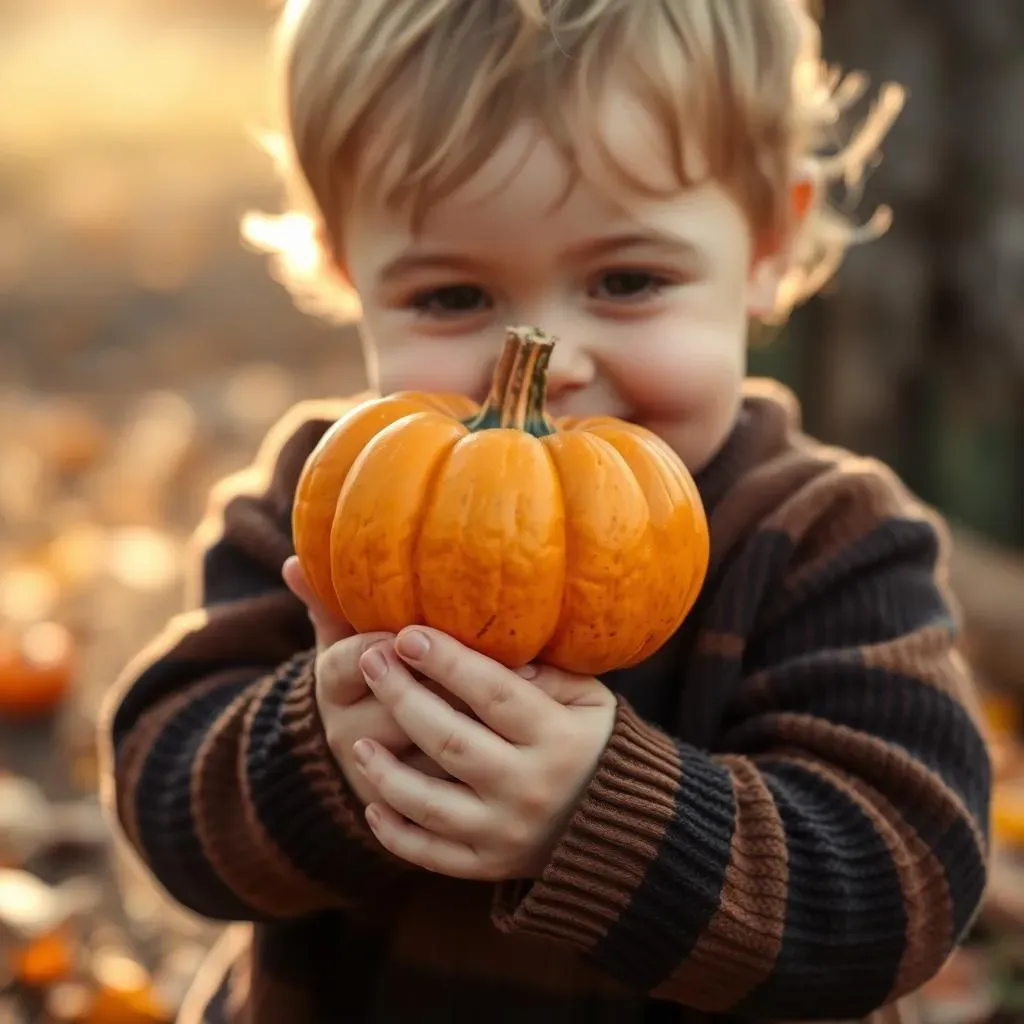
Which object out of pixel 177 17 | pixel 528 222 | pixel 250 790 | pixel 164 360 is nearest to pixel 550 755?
pixel 250 790

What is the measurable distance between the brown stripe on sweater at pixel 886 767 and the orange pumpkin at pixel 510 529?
0.30 m

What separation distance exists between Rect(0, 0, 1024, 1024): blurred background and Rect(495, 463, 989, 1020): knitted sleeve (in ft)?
4.04

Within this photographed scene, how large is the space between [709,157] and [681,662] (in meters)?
0.60

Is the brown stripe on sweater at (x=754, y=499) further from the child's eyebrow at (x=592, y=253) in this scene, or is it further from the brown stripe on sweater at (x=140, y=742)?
the brown stripe on sweater at (x=140, y=742)

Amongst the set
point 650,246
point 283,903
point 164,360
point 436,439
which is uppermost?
point 650,246

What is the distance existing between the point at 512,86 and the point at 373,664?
65 cm

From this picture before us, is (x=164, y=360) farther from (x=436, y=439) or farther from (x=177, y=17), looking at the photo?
(x=177, y=17)

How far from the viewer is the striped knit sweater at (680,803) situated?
1385 mm

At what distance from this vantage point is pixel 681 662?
1666 millimetres

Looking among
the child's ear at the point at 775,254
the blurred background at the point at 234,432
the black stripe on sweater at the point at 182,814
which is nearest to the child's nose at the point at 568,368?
the child's ear at the point at 775,254

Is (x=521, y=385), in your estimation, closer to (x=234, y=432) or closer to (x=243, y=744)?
(x=243, y=744)

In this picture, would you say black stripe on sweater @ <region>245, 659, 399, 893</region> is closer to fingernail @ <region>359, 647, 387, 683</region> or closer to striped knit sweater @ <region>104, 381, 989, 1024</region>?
striped knit sweater @ <region>104, 381, 989, 1024</region>

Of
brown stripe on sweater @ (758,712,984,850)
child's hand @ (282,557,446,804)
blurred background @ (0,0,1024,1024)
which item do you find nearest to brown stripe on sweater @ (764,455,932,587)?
brown stripe on sweater @ (758,712,984,850)

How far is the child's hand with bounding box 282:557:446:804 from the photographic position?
53.3 inches
